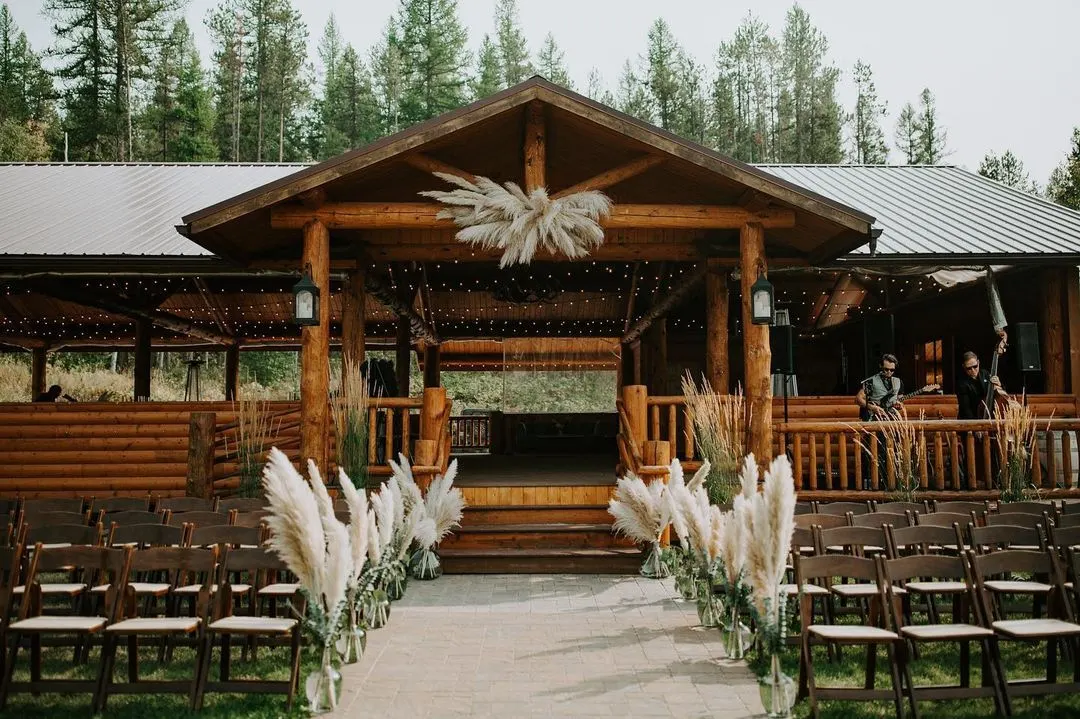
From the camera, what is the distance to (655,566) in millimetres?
7414

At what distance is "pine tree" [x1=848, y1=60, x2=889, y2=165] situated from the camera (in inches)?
1571

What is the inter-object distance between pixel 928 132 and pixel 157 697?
42.3m

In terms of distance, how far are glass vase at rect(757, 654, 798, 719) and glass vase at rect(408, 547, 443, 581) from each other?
12.8 feet

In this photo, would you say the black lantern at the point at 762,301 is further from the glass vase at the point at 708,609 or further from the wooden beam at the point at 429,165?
the glass vase at the point at 708,609

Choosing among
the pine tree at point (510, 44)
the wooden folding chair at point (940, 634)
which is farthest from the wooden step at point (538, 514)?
Answer: the pine tree at point (510, 44)

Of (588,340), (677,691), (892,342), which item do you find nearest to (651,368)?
(588,340)

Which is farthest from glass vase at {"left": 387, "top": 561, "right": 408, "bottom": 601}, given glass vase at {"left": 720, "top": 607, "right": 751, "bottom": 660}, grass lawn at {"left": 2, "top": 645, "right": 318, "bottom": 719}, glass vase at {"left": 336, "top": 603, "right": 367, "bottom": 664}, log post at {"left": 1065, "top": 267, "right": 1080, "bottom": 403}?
log post at {"left": 1065, "top": 267, "right": 1080, "bottom": 403}

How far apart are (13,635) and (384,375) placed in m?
7.63

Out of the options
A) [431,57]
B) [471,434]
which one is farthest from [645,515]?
[431,57]

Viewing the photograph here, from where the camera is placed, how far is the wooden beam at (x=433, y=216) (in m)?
7.85

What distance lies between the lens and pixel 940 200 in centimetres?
1370

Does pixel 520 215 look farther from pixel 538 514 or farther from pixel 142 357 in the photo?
pixel 142 357

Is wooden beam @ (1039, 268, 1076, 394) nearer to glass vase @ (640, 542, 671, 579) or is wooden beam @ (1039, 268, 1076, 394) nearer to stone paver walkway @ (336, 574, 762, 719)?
glass vase @ (640, 542, 671, 579)

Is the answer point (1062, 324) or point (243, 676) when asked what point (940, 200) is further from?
point (243, 676)
